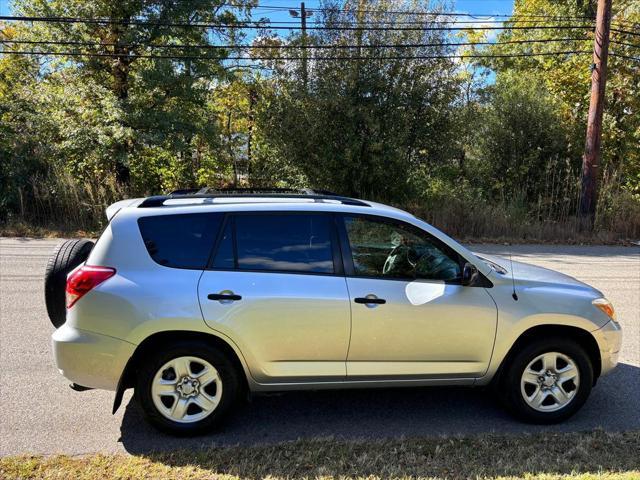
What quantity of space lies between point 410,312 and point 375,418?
0.95 m

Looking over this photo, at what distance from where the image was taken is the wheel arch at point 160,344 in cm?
361

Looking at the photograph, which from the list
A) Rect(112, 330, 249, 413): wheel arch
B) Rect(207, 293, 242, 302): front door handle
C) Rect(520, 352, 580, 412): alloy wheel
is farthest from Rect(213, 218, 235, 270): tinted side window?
Rect(520, 352, 580, 412): alloy wheel

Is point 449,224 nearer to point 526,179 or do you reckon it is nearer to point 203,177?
point 526,179

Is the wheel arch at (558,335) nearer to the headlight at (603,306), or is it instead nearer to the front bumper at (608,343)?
the front bumper at (608,343)

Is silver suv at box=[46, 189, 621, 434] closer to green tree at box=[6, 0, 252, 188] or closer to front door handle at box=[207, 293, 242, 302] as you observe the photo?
front door handle at box=[207, 293, 242, 302]

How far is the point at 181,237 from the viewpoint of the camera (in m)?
3.76

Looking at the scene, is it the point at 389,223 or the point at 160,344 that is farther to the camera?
the point at 389,223

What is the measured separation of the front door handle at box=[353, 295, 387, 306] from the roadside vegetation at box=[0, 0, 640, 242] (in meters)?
11.8

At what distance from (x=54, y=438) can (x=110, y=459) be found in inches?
22.6

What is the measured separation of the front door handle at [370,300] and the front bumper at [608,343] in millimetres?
1702

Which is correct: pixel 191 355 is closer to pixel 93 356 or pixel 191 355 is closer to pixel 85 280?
pixel 93 356

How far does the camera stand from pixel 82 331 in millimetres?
3586

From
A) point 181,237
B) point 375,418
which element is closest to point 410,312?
point 375,418

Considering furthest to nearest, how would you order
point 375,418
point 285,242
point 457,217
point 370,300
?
point 457,217, point 375,418, point 285,242, point 370,300
